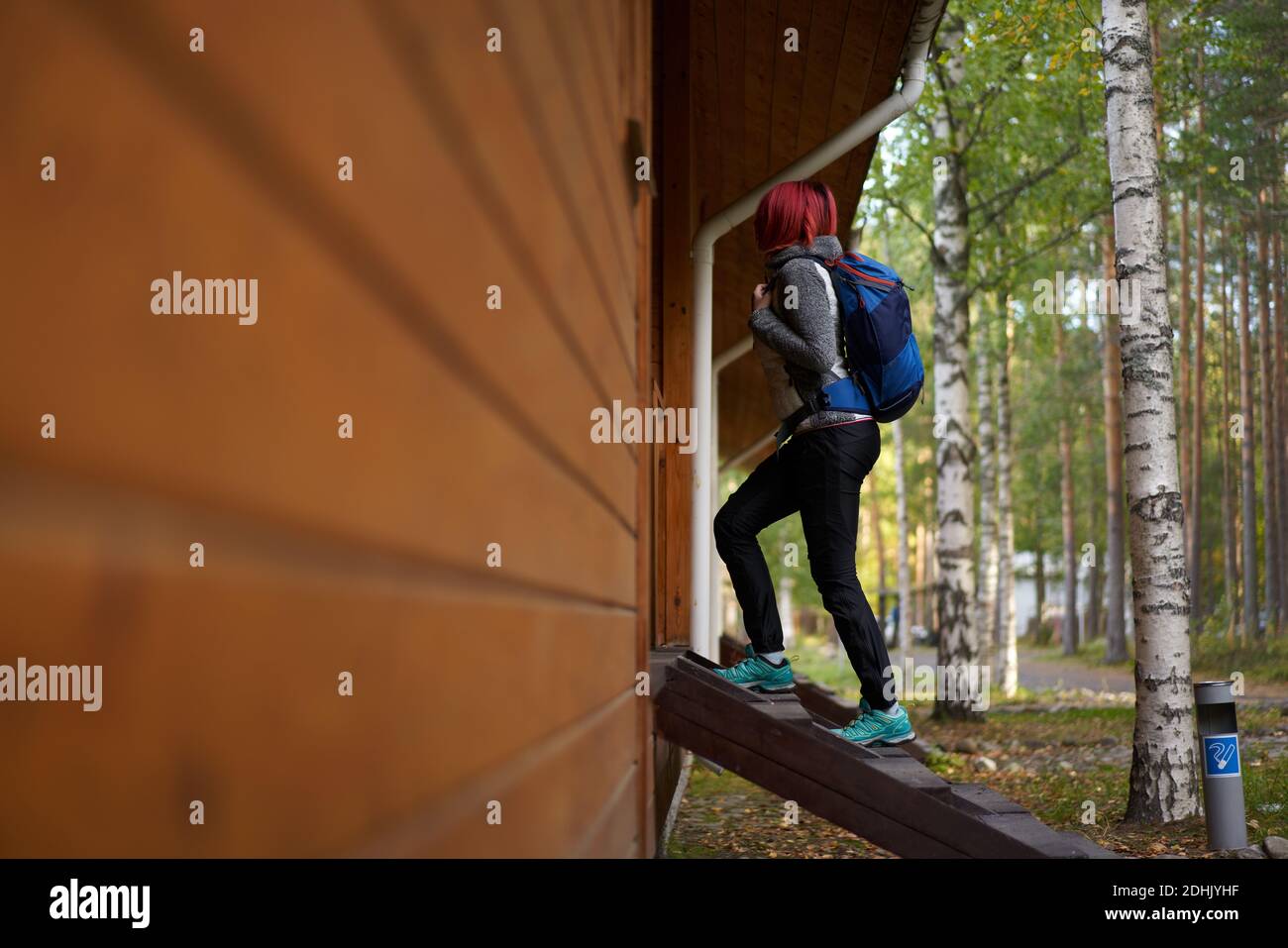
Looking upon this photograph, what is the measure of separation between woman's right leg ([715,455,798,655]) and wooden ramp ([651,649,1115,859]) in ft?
1.01

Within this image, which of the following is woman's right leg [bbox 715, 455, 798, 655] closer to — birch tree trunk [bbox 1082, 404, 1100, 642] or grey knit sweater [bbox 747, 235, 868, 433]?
grey knit sweater [bbox 747, 235, 868, 433]

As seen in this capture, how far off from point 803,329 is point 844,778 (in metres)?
1.41

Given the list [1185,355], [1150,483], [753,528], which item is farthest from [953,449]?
[1185,355]

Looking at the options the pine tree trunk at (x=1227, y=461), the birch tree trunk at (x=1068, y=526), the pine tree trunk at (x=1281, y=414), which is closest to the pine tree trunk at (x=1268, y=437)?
the pine tree trunk at (x=1281, y=414)

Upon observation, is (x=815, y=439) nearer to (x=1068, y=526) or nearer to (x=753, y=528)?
(x=753, y=528)

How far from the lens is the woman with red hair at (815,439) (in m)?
3.78

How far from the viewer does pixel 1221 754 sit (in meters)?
5.50

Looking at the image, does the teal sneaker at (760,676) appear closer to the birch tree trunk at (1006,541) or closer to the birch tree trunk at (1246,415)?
the birch tree trunk at (1006,541)

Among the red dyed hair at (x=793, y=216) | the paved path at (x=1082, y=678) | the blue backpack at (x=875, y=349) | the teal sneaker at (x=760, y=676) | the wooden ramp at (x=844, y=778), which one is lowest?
the paved path at (x=1082, y=678)

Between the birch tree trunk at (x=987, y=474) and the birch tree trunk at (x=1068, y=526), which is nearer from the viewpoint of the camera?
the birch tree trunk at (x=987, y=474)

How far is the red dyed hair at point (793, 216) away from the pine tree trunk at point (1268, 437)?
20.1m

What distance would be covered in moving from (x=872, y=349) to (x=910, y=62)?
8.65 ft
